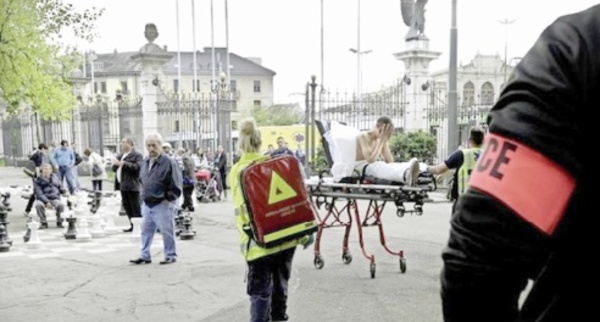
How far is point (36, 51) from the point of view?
14.2m

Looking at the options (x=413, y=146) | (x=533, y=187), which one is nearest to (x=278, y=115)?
(x=413, y=146)

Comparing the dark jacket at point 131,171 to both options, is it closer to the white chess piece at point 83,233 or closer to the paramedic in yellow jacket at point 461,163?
the white chess piece at point 83,233

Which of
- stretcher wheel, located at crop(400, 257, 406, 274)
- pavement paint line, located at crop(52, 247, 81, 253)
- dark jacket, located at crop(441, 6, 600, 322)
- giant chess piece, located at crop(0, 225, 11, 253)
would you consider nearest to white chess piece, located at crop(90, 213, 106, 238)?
pavement paint line, located at crop(52, 247, 81, 253)

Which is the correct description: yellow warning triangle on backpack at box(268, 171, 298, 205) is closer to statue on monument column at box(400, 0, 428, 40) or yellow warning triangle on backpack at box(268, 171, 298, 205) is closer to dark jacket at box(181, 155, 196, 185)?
dark jacket at box(181, 155, 196, 185)

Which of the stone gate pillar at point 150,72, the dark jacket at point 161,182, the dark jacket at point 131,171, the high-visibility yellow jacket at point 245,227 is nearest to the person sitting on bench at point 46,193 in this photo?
the dark jacket at point 131,171

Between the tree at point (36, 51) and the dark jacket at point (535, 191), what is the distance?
1358 centimetres

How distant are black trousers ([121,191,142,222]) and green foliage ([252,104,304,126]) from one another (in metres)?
51.2

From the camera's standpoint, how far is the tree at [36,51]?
43.7 ft

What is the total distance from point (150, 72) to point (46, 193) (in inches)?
→ 429

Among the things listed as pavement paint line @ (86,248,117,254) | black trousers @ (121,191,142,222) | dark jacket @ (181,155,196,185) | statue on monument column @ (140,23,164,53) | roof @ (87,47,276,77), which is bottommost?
pavement paint line @ (86,248,117,254)

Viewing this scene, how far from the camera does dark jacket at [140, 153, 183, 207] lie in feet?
30.4

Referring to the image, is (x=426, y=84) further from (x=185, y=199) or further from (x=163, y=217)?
(x=163, y=217)

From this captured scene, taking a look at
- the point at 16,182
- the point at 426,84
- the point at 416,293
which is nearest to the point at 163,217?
the point at 416,293

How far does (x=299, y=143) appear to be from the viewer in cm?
2719
